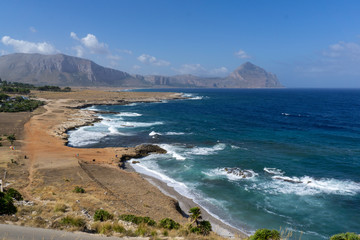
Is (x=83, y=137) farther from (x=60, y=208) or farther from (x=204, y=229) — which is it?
(x=204, y=229)

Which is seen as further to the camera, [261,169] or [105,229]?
[261,169]

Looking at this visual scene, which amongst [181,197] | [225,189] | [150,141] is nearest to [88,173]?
[181,197]

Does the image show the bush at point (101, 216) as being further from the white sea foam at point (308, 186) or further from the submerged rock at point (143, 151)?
the submerged rock at point (143, 151)

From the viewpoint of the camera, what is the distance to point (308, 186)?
28422 millimetres

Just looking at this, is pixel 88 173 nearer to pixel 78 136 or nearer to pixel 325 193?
pixel 78 136

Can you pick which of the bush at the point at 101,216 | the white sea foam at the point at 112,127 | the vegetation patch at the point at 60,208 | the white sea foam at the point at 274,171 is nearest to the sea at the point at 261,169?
the white sea foam at the point at 274,171

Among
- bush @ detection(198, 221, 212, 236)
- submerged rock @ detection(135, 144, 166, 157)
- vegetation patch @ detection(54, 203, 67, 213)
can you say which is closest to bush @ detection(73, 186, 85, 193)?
vegetation patch @ detection(54, 203, 67, 213)

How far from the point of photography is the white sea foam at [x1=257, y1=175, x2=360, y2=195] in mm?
27109

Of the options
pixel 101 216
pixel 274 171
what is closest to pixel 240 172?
pixel 274 171

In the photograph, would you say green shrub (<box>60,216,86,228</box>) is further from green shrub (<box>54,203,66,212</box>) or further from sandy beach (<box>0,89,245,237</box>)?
green shrub (<box>54,203,66,212</box>)

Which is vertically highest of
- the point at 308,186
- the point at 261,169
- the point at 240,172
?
the point at 261,169

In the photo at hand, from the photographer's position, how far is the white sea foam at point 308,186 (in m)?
27.1

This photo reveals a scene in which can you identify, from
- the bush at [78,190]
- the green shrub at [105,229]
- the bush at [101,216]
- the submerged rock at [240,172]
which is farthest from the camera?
the submerged rock at [240,172]

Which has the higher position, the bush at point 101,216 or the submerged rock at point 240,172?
the bush at point 101,216
